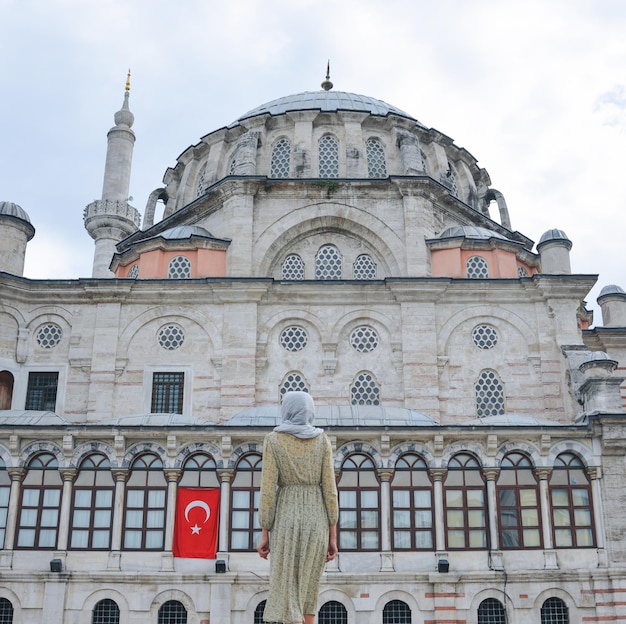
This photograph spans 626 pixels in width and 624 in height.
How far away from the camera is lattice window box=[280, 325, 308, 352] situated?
25.2 meters

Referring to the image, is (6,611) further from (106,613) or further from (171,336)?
(171,336)

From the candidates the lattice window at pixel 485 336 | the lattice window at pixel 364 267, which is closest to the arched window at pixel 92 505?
the lattice window at pixel 364 267

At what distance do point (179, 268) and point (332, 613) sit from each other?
42.2ft

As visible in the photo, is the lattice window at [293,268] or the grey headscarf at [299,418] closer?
the grey headscarf at [299,418]

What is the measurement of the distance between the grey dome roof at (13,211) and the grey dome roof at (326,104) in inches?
379

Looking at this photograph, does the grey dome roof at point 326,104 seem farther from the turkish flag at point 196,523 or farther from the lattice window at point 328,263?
the turkish flag at point 196,523

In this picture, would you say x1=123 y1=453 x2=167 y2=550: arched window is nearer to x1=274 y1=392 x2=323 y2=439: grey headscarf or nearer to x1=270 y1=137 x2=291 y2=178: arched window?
x1=274 y1=392 x2=323 y2=439: grey headscarf

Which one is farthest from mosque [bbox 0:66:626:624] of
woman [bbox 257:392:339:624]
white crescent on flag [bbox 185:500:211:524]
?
woman [bbox 257:392:339:624]

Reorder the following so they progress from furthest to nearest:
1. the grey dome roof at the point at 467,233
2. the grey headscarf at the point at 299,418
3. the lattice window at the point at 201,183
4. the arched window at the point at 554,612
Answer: the lattice window at the point at 201,183 → the grey dome roof at the point at 467,233 → the arched window at the point at 554,612 → the grey headscarf at the point at 299,418

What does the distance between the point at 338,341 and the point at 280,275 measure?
3794mm

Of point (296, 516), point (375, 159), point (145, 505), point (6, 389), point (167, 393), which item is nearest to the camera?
point (296, 516)

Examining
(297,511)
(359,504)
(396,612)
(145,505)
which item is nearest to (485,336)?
(359,504)

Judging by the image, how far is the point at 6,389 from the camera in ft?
82.1

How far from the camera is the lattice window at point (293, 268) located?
2758 cm
